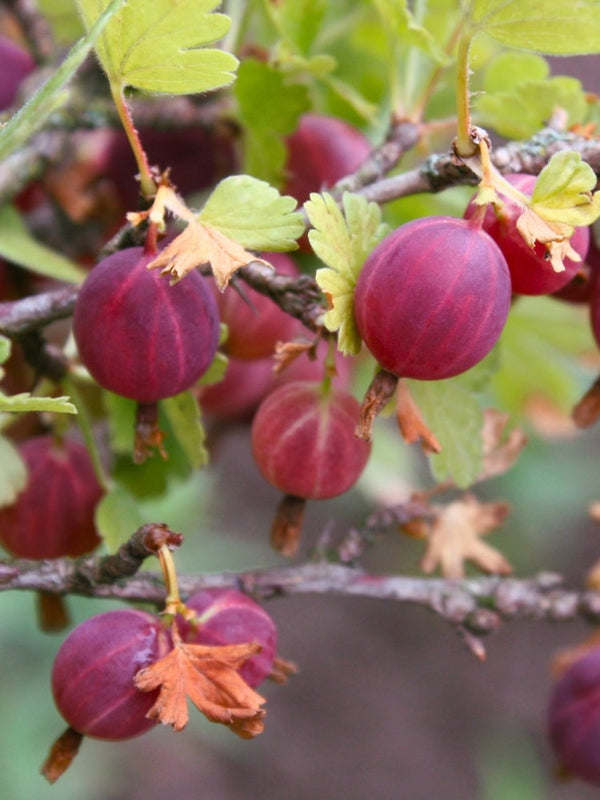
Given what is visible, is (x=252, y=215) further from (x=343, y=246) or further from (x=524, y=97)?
(x=524, y=97)

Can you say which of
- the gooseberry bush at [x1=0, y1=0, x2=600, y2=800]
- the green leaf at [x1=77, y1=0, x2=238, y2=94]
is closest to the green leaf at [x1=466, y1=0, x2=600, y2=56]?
the gooseberry bush at [x1=0, y1=0, x2=600, y2=800]

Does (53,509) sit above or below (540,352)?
above

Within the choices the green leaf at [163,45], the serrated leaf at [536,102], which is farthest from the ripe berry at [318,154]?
→ the green leaf at [163,45]

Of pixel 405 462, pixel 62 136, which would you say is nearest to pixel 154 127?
pixel 62 136

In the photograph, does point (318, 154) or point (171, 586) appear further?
point (318, 154)

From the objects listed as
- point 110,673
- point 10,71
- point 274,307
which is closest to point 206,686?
point 110,673

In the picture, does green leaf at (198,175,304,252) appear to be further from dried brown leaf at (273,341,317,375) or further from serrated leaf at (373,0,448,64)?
serrated leaf at (373,0,448,64)
